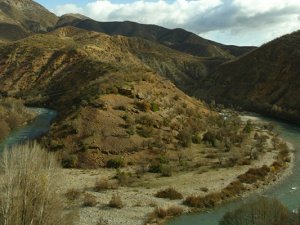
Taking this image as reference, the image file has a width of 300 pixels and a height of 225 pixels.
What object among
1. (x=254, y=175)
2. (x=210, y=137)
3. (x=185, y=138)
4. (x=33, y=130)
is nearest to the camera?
(x=254, y=175)

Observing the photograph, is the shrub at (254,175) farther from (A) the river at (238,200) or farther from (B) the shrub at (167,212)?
(B) the shrub at (167,212)

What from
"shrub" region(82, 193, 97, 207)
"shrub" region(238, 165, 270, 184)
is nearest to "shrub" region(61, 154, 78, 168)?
"shrub" region(82, 193, 97, 207)

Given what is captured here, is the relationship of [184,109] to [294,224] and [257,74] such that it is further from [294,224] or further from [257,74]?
[257,74]

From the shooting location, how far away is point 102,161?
4303 cm

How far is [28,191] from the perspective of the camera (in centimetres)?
1767

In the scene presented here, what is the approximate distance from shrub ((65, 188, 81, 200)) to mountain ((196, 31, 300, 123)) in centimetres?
4856

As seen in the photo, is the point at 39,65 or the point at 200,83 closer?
the point at 39,65

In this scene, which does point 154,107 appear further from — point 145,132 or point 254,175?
point 254,175

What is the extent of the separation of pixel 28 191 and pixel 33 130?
139 ft

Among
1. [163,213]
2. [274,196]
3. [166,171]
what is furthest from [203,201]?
[166,171]

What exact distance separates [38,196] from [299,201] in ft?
70.7

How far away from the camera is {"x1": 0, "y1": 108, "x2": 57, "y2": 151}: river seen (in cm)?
5131

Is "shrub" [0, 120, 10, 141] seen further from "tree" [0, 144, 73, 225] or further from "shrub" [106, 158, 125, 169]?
"tree" [0, 144, 73, 225]

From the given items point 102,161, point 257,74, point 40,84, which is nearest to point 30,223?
point 102,161
